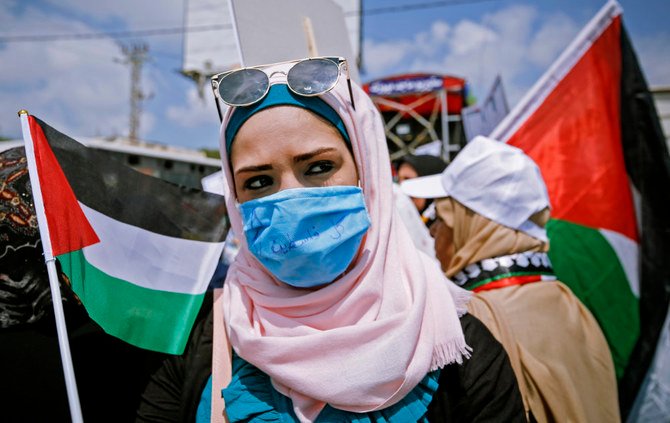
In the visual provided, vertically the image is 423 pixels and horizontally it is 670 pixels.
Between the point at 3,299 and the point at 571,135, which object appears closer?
the point at 3,299

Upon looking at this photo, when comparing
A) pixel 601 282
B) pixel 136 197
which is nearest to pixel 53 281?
pixel 136 197

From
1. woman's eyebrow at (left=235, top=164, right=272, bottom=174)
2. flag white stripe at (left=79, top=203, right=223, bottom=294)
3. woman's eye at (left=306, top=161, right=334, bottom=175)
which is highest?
woman's eyebrow at (left=235, top=164, right=272, bottom=174)

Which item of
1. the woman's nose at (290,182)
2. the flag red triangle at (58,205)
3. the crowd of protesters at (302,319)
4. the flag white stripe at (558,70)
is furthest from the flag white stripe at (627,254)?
the flag red triangle at (58,205)

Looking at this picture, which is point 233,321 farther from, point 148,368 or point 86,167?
point 86,167

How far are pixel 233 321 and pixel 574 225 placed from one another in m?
2.56

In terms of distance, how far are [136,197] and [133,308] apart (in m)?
0.39

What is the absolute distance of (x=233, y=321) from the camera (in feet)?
3.85

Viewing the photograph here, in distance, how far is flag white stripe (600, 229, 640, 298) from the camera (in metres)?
2.68

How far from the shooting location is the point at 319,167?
1.20 meters

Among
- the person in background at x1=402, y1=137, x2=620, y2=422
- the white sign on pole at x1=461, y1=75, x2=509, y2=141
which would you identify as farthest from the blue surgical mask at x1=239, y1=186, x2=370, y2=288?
the white sign on pole at x1=461, y1=75, x2=509, y2=141

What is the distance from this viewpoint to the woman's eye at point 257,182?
121 cm

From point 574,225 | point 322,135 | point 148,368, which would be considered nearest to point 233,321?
point 148,368

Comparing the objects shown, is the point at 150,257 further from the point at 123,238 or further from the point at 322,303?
the point at 322,303

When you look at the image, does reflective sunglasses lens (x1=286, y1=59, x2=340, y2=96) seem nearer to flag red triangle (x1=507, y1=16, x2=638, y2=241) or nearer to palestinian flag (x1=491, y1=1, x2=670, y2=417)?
palestinian flag (x1=491, y1=1, x2=670, y2=417)
